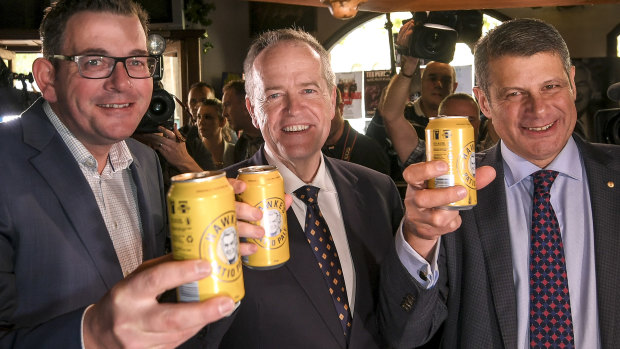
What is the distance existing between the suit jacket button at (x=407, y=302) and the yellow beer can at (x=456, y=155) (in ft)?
1.07

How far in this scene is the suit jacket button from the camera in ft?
4.33

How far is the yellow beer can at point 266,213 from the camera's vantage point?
41.5 inches

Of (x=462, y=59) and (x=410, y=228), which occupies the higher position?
(x=462, y=59)

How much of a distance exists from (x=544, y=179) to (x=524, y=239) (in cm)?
18

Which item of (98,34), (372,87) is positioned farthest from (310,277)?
(372,87)

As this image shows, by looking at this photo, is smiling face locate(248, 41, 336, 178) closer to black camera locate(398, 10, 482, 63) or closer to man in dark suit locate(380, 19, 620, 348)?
man in dark suit locate(380, 19, 620, 348)

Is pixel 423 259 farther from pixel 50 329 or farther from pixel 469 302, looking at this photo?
pixel 50 329

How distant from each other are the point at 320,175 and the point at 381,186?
0.22m

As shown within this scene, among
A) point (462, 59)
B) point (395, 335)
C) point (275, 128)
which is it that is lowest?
point (395, 335)

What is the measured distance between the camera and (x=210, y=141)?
392 centimetres

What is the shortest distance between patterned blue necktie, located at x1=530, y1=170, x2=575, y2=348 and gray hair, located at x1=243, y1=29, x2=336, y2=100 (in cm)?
76

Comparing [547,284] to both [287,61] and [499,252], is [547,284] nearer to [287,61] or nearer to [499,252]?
[499,252]

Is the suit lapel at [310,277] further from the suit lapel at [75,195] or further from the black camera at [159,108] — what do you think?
the black camera at [159,108]

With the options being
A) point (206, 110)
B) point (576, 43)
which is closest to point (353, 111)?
point (576, 43)
